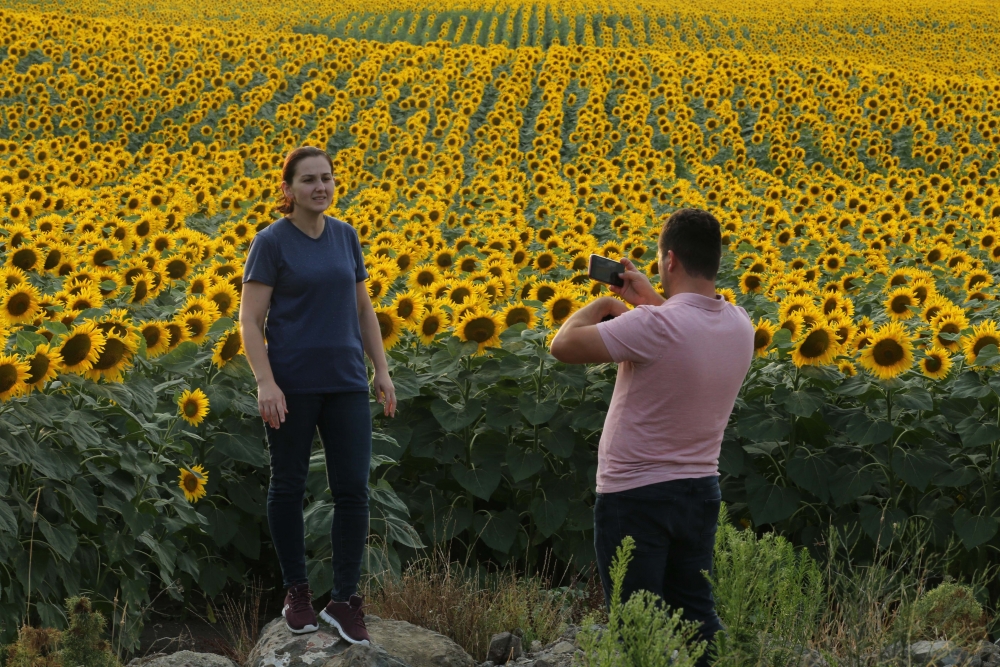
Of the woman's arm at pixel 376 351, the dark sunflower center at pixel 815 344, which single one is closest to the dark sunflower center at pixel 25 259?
the woman's arm at pixel 376 351

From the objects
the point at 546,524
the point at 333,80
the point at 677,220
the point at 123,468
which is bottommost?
the point at 546,524

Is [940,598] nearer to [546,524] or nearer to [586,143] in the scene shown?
[546,524]

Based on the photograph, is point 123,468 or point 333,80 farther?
point 333,80

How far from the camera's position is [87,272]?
24.4 feet

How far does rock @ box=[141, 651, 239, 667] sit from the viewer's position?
14.2 ft

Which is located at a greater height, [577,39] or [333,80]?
[577,39]

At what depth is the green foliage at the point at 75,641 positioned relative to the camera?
12.0 feet

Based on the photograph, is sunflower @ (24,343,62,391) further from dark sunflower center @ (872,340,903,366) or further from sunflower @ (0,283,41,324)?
dark sunflower center @ (872,340,903,366)

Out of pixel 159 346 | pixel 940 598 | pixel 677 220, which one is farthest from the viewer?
pixel 159 346

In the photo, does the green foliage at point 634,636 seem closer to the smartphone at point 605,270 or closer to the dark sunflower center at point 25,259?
the smartphone at point 605,270

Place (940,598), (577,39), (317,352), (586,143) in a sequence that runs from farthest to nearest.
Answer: (577,39)
(586,143)
(940,598)
(317,352)

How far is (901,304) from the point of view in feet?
25.6

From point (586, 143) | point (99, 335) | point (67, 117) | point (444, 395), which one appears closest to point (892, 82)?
point (586, 143)

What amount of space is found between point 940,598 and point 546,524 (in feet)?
7.21
